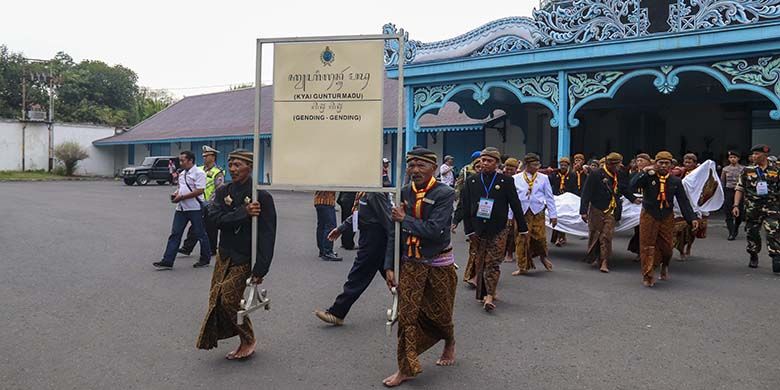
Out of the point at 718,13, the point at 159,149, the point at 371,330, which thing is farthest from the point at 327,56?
the point at 159,149

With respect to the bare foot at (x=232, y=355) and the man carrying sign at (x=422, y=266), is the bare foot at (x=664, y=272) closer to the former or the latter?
the man carrying sign at (x=422, y=266)

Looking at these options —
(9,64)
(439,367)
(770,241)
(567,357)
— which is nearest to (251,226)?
(439,367)

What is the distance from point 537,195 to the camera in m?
9.07

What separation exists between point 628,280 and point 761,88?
21.9 feet

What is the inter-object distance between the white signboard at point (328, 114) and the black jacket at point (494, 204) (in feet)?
7.96

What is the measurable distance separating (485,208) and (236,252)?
276 centimetres

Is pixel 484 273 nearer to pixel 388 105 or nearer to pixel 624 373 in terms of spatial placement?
pixel 624 373

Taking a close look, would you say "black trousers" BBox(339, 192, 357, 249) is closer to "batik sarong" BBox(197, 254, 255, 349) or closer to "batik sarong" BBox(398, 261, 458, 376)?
"batik sarong" BBox(197, 254, 255, 349)

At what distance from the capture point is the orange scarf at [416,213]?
15.6 ft

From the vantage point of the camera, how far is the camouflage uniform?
29.3ft

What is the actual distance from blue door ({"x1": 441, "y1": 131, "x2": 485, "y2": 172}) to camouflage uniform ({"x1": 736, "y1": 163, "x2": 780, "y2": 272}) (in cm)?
1509

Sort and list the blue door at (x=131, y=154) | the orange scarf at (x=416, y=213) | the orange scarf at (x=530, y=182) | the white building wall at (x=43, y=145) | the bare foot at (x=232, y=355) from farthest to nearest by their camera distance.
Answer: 1. the blue door at (x=131, y=154)
2. the white building wall at (x=43, y=145)
3. the orange scarf at (x=530, y=182)
4. the bare foot at (x=232, y=355)
5. the orange scarf at (x=416, y=213)

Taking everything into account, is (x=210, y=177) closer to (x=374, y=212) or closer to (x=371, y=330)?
(x=374, y=212)

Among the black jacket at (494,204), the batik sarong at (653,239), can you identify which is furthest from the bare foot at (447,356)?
the batik sarong at (653,239)
